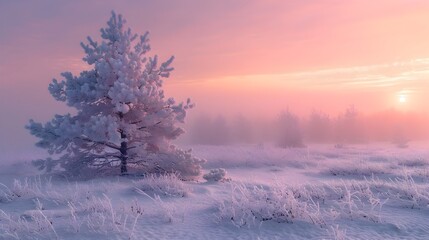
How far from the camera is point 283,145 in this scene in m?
49.3

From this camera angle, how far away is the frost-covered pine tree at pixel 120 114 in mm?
16094

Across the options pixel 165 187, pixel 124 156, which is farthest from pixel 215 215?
pixel 124 156

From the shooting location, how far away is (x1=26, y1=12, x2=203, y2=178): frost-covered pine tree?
16.1m

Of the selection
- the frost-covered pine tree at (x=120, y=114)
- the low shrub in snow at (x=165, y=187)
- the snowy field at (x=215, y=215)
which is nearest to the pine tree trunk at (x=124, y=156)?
the frost-covered pine tree at (x=120, y=114)

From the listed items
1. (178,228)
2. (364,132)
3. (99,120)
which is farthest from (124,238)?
(364,132)

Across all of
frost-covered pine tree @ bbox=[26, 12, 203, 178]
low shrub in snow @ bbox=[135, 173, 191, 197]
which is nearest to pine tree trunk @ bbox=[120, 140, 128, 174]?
frost-covered pine tree @ bbox=[26, 12, 203, 178]

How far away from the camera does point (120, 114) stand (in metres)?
16.9

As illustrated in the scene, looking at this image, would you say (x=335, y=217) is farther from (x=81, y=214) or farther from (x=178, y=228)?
(x=81, y=214)

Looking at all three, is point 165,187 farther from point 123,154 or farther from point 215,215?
point 123,154

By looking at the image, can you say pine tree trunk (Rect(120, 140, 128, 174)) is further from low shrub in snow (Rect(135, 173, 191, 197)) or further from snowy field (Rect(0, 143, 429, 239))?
snowy field (Rect(0, 143, 429, 239))

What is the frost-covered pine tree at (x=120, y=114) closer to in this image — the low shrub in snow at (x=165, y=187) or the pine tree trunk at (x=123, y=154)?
the pine tree trunk at (x=123, y=154)

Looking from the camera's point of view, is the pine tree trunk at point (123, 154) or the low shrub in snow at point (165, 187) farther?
the pine tree trunk at point (123, 154)

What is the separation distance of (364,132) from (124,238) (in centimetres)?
5676

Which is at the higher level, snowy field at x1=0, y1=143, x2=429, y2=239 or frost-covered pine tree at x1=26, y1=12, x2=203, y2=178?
frost-covered pine tree at x1=26, y1=12, x2=203, y2=178
